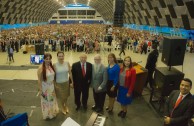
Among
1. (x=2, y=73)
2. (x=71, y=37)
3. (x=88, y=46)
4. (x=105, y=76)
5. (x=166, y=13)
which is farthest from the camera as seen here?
(x=166, y=13)

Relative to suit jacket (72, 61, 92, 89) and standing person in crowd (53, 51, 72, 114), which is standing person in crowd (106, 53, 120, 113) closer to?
suit jacket (72, 61, 92, 89)

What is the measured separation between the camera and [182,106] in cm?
317

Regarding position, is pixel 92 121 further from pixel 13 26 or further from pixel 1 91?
pixel 13 26

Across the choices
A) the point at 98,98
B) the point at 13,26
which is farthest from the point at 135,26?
the point at 98,98

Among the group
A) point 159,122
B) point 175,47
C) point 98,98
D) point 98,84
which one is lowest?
point 159,122

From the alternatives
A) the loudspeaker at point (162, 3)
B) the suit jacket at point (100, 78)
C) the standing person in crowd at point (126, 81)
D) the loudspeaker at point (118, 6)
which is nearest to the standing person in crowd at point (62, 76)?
the suit jacket at point (100, 78)

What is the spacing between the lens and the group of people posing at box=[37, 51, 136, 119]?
→ 4.64 m

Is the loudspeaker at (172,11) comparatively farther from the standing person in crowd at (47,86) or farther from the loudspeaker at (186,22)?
the standing person in crowd at (47,86)

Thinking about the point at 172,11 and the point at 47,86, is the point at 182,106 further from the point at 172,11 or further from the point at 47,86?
the point at 172,11

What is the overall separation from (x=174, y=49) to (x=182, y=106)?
2.27 m

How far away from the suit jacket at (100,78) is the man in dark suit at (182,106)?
6.33 feet

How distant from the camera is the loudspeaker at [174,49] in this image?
16.3 ft

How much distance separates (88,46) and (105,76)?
1165 cm

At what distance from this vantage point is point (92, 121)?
2814 millimetres
